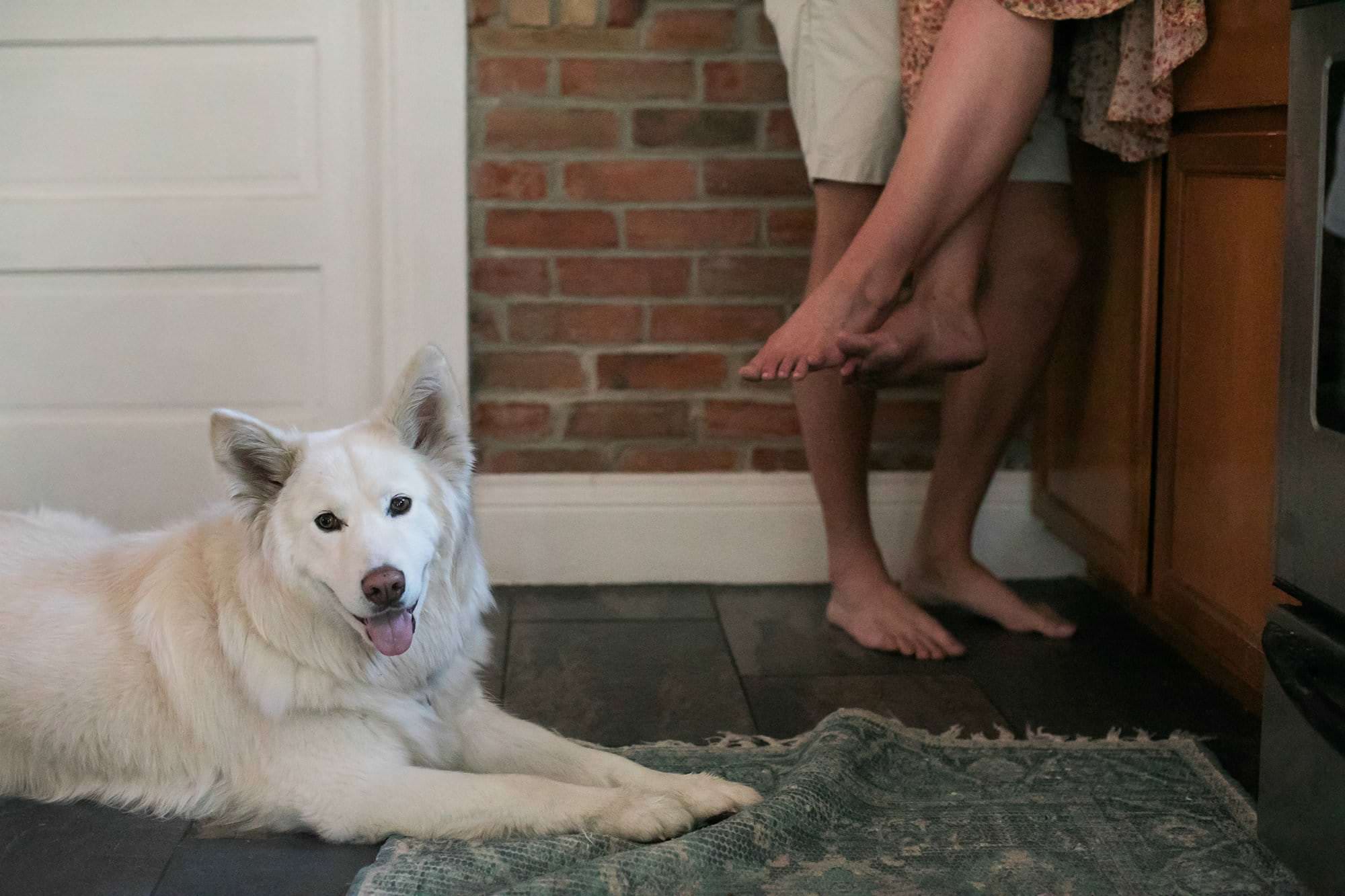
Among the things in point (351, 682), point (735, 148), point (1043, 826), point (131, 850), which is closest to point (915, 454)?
point (735, 148)

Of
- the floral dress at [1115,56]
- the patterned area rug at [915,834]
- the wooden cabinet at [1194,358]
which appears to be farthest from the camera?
the floral dress at [1115,56]

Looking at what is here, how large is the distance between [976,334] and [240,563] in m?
1.09

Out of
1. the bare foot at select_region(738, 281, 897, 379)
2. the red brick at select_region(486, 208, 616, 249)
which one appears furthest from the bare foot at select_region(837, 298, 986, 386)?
the red brick at select_region(486, 208, 616, 249)

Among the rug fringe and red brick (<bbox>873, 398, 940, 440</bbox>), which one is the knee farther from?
the rug fringe

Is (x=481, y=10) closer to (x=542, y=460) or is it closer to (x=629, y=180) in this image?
(x=629, y=180)

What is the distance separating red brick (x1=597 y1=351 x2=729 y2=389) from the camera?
271 centimetres

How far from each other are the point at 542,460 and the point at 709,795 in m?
1.23

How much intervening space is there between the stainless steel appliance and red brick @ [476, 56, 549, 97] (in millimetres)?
1537

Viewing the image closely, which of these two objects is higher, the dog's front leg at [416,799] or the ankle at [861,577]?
the ankle at [861,577]

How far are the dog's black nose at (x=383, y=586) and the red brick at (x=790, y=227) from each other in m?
1.38

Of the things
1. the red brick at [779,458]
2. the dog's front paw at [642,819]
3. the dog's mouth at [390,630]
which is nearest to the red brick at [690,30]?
the red brick at [779,458]

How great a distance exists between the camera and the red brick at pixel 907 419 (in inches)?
108

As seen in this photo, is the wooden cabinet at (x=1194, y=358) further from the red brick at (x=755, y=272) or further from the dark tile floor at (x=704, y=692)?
the red brick at (x=755, y=272)

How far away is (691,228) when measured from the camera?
2.66 metres
